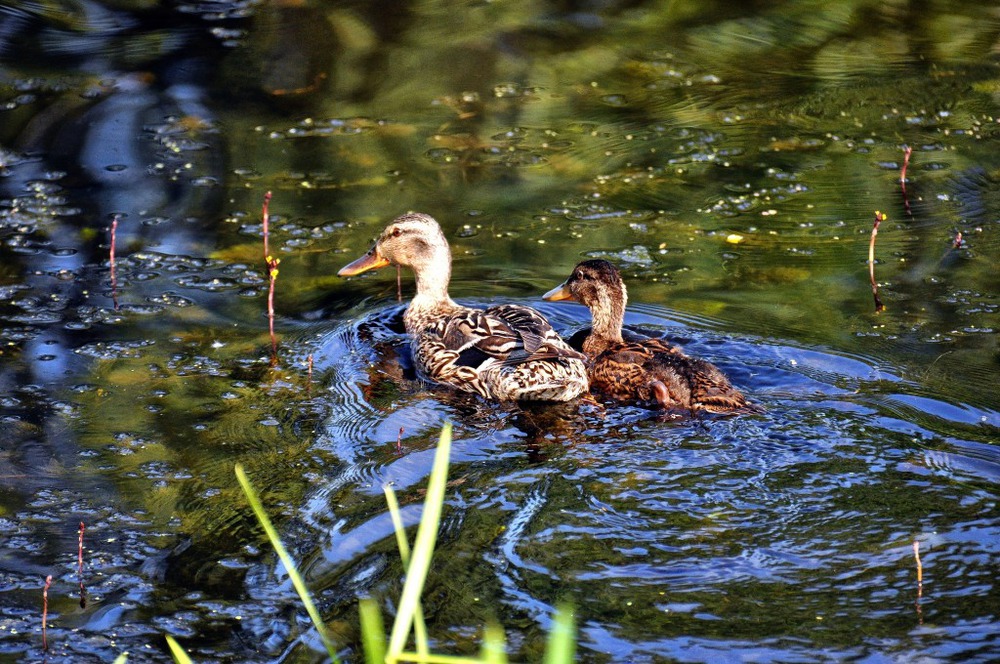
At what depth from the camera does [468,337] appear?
7.36 meters

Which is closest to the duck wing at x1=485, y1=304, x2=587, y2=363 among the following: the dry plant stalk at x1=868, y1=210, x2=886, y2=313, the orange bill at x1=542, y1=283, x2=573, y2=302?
the orange bill at x1=542, y1=283, x2=573, y2=302

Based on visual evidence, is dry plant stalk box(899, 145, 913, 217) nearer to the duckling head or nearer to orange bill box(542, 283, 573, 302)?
the duckling head

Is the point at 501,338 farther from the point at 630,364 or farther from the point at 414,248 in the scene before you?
the point at 414,248

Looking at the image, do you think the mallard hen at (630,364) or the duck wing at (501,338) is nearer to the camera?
the mallard hen at (630,364)

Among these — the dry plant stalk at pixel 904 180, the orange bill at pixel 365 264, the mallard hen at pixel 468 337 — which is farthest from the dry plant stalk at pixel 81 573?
the dry plant stalk at pixel 904 180

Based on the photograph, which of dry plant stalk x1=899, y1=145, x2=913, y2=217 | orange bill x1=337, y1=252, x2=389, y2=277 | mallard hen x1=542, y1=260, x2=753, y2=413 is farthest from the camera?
dry plant stalk x1=899, y1=145, x2=913, y2=217

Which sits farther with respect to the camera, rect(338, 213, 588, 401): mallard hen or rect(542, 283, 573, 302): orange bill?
rect(542, 283, 573, 302): orange bill

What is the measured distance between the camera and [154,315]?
7.72m

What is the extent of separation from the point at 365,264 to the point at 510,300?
101cm

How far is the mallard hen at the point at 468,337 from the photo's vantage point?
696cm

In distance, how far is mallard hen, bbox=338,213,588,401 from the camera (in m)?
6.96

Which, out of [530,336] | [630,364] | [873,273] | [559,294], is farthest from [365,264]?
[873,273]

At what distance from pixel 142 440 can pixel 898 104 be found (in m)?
7.39

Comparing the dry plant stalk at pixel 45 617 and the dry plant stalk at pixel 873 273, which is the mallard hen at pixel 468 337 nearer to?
the dry plant stalk at pixel 873 273
